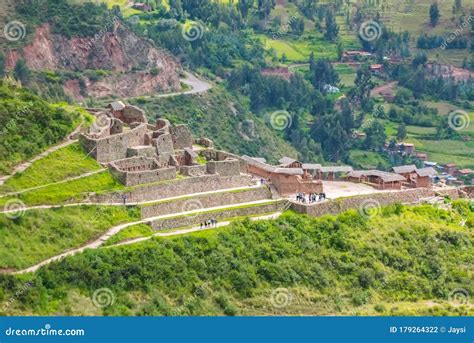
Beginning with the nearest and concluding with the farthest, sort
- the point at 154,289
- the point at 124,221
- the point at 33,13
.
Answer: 1. the point at 154,289
2. the point at 124,221
3. the point at 33,13

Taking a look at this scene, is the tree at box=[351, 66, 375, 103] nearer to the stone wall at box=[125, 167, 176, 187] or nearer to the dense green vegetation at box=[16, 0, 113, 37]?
the dense green vegetation at box=[16, 0, 113, 37]

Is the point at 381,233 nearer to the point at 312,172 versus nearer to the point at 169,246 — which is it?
the point at 312,172

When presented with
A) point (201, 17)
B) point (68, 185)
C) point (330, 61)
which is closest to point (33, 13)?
point (201, 17)

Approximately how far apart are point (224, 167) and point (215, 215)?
489 centimetres

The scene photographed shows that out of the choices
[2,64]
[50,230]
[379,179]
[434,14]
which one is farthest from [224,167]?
[434,14]

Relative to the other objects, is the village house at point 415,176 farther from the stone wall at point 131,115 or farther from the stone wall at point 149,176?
the stone wall at point 149,176

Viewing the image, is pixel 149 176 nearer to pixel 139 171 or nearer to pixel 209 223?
pixel 139 171

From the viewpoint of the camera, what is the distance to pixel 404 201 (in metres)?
76.0

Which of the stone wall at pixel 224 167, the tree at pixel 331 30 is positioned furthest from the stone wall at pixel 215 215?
the tree at pixel 331 30

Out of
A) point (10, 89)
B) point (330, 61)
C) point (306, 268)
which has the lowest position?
point (330, 61)

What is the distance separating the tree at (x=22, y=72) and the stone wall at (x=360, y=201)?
137 ft

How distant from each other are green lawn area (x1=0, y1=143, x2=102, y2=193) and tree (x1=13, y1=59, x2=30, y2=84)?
40701mm

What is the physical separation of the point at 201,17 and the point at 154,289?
3726 inches

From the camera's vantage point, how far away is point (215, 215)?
66938 millimetres
